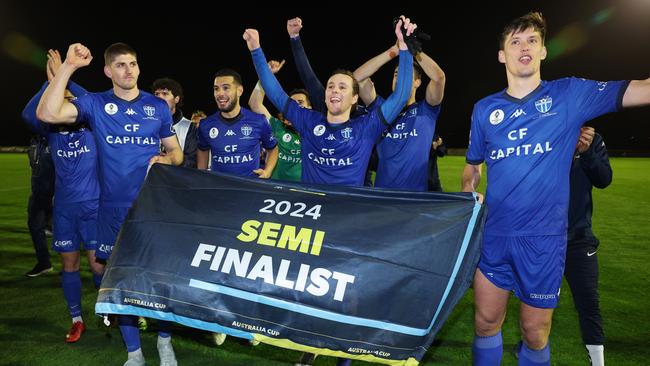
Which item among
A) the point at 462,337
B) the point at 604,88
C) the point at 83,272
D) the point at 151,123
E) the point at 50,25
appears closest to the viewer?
the point at 604,88

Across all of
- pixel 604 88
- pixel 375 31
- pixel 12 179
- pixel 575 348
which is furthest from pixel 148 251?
pixel 375 31

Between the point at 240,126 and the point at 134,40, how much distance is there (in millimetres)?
39034

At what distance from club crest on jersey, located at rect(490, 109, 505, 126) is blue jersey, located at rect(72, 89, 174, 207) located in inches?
99.3

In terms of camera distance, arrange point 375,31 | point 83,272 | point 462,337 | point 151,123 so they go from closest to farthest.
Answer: point 151,123 < point 462,337 < point 83,272 < point 375,31

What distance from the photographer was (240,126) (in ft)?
15.6

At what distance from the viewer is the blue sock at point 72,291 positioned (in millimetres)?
4199

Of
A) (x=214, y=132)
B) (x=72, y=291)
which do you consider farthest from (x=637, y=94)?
(x=72, y=291)

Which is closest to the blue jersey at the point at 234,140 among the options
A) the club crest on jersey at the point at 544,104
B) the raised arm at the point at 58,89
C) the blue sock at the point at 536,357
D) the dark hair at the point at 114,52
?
the dark hair at the point at 114,52

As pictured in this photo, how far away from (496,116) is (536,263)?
89 cm

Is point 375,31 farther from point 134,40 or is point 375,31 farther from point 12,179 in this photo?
point 12,179

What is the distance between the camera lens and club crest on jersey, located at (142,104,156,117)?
366 centimetres

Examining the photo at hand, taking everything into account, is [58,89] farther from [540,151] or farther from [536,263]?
[536,263]

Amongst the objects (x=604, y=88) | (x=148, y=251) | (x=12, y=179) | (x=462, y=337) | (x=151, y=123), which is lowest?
(x=12, y=179)

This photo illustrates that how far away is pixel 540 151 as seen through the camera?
2674 mm
